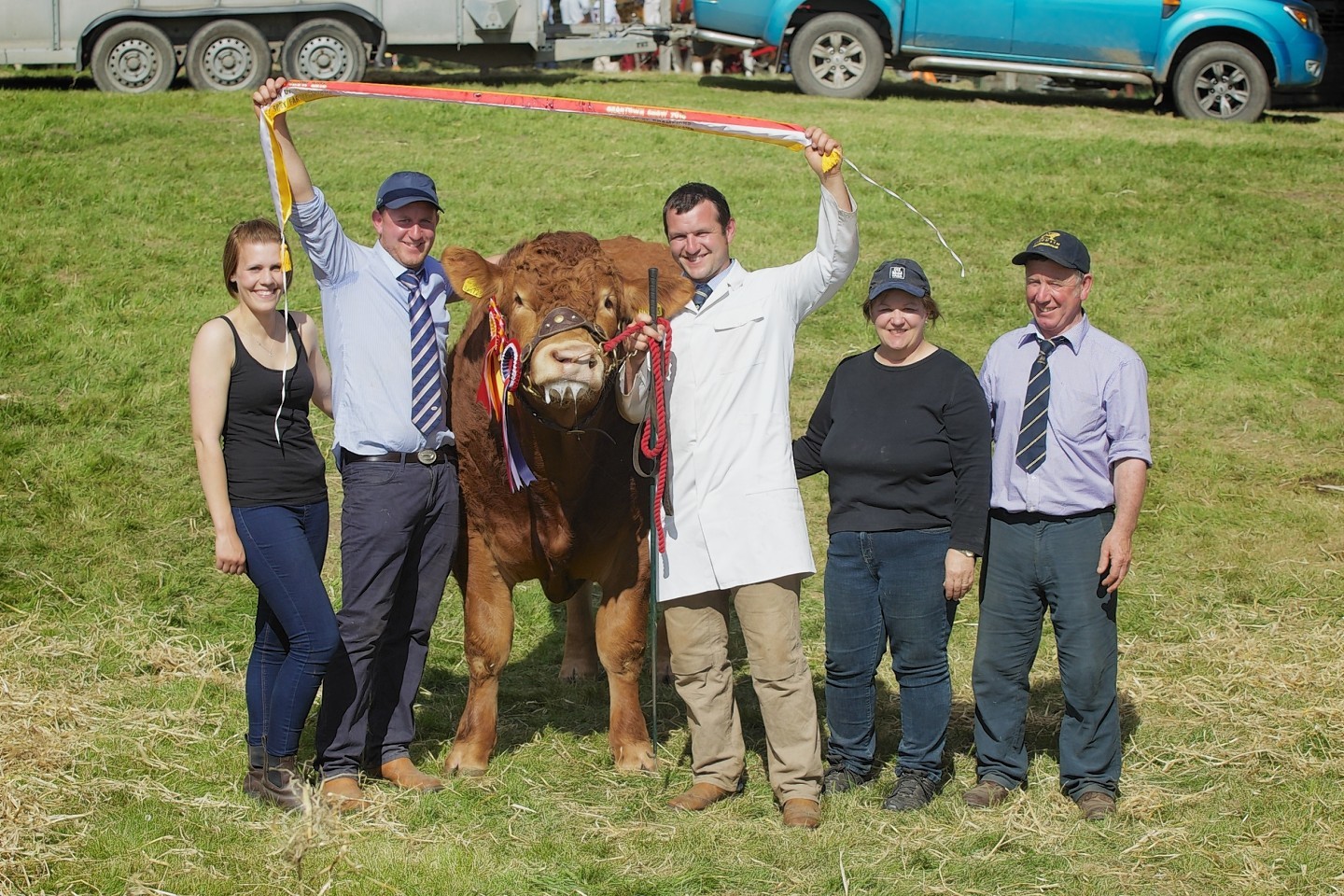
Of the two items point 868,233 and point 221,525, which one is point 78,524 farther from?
point 868,233

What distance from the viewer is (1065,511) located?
487cm

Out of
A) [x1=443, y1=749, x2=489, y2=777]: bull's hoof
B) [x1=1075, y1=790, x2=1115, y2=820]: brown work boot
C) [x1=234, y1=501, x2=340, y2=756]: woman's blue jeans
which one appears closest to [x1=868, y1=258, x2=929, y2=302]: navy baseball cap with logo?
[x1=1075, y1=790, x2=1115, y2=820]: brown work boot

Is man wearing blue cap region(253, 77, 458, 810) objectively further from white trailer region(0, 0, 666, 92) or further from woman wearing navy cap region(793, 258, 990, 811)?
white trailer region(0, 0, 666, 92)

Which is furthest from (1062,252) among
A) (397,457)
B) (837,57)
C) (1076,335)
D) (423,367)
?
(837,57)

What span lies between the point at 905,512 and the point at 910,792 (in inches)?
42.0

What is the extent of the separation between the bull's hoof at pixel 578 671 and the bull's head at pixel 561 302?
2.01 metres

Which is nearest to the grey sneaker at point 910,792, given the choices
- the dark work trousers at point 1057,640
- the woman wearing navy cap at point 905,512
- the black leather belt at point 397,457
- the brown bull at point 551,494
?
the woman wearing navy cap at point 905,512

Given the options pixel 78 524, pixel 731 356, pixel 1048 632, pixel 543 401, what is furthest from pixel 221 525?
pixel 1048 632

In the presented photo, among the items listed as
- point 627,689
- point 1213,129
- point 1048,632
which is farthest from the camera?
point 1213,129

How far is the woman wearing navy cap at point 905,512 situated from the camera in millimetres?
4883

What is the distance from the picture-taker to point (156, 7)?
48.8ft

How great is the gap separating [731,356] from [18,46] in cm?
1303

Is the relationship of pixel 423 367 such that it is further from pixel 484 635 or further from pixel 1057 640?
pixel 1057 640

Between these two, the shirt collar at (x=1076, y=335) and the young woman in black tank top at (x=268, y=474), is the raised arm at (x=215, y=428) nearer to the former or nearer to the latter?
the young woman in black tank top at (x=268, y=474)
